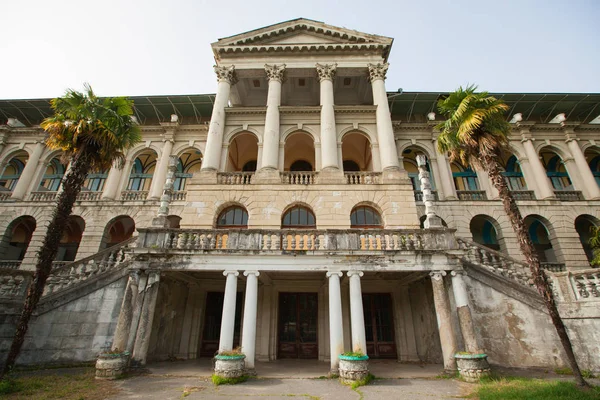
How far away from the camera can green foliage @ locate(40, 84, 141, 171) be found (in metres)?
9.80

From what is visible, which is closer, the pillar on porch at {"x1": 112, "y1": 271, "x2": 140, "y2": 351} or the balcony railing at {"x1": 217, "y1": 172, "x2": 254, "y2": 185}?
the pillar on porch at {"x1": 112, "y1": 271, "x2": 140, "y2": 351}

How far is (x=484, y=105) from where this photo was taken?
10.3m

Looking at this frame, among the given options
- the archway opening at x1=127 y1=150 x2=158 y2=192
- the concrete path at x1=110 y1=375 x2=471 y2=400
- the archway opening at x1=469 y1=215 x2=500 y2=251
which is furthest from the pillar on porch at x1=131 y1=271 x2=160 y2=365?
the archway opening at x1=469 y1=215 x2=500 y2=251

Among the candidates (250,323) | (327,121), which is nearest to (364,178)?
(327,121)

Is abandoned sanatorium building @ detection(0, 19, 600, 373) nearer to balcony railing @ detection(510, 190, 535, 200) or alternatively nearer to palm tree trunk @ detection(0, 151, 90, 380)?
balcony railing @ detection(510, 190, 535, 200)

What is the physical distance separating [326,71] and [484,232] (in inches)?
619

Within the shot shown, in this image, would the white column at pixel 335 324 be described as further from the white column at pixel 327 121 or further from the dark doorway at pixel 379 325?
the white column at pixel 327 121

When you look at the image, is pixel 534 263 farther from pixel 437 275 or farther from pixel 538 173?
pixel 538 173

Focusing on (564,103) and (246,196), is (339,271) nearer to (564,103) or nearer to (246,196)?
(246,196)

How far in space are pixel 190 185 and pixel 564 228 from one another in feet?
75.0

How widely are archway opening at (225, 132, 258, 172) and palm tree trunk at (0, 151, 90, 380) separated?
10243 mm

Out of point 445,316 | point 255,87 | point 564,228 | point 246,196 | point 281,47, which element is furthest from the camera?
point 255,87

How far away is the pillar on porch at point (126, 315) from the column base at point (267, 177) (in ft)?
23.7

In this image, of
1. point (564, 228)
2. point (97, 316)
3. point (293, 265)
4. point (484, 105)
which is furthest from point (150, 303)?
point (564, 228)
